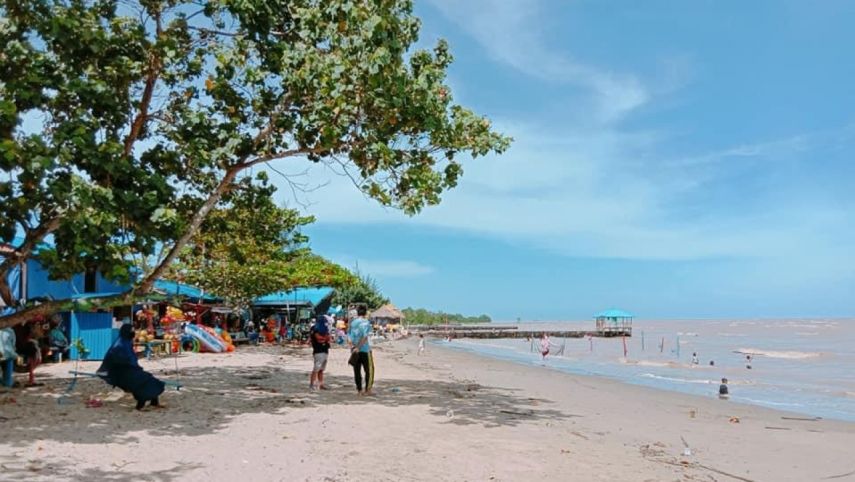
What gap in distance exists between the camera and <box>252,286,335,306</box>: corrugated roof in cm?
3048

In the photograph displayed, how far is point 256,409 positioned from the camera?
976 cm

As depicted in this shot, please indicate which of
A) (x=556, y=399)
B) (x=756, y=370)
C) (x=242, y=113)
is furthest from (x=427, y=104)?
(x=756, y=370)

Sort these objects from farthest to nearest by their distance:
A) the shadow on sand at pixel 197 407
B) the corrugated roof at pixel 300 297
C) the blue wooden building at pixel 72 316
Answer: the corrugated roof at pixel 300 297 < the blue wooden building at pixel 72 316 < the shadow on sand at pixel 197 407

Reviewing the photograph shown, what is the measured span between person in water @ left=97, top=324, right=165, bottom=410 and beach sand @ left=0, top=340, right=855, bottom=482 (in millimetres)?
250

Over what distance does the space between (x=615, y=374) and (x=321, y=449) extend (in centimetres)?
1908

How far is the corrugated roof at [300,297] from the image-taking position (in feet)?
100

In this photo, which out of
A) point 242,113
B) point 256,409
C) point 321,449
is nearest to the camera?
point 321,449

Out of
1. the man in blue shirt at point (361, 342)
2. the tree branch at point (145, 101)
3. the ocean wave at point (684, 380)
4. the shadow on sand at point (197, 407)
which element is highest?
the tree branch at point (145, 101)

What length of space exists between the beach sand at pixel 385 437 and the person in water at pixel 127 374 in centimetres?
25

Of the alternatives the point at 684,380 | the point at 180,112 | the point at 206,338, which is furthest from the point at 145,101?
the point at 684,380

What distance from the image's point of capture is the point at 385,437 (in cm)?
797

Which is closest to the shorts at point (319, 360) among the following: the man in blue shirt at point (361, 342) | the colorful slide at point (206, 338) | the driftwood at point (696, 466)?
the man in blue shirt at point (361, 342)

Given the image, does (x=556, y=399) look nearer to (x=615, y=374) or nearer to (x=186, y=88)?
(x=186, y=88)

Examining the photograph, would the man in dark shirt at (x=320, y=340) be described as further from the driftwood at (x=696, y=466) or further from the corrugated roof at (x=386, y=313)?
the corrugated roof at (x=386, y=313)
